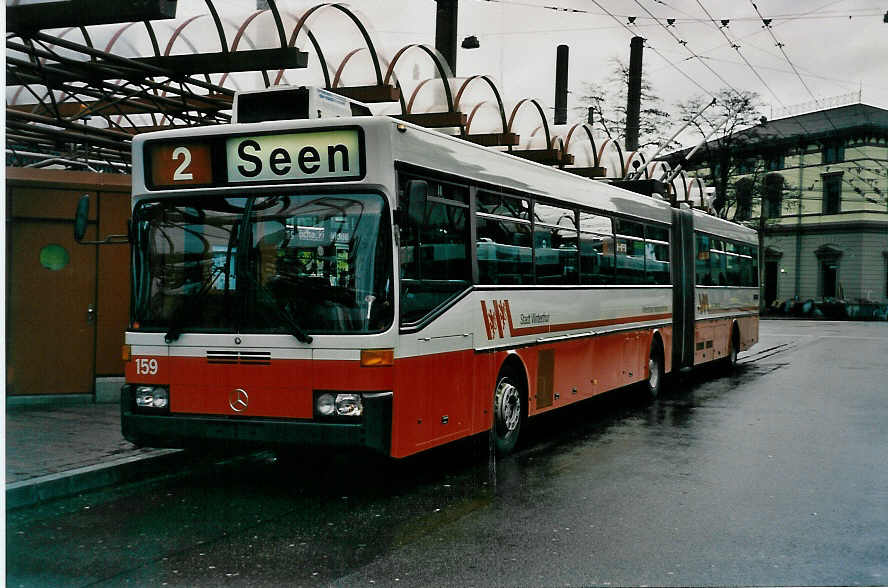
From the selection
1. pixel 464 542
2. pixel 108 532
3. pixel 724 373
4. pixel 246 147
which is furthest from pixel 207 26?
pixel 724 373

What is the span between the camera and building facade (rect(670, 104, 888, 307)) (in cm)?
3747

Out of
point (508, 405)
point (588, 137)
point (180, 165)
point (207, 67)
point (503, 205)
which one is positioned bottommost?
point (508, 405)

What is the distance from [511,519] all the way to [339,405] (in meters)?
1.47

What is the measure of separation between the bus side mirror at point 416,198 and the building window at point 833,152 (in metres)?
34.5

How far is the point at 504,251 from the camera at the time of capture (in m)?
9.44

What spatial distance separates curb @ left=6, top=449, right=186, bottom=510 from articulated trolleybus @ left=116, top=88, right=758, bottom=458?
1.43ft

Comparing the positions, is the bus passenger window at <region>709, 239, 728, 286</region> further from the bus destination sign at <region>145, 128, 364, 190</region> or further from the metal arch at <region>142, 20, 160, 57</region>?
the bus destination sign at <region>145, 128, 364, 190</region>

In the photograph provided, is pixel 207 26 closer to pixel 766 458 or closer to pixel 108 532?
pixel 108 532

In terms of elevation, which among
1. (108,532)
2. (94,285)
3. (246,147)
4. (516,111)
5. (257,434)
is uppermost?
(516,111)

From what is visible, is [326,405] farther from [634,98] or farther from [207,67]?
[634,98]

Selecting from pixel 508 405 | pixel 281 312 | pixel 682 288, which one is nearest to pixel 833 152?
pixel 682 288

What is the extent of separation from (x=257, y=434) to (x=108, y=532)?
4.17 feet

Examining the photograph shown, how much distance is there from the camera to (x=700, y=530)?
Answer: 6.55 metres

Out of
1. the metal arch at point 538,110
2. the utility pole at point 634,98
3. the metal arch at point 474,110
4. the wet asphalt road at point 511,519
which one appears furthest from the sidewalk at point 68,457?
the utility pole at point 634,98
